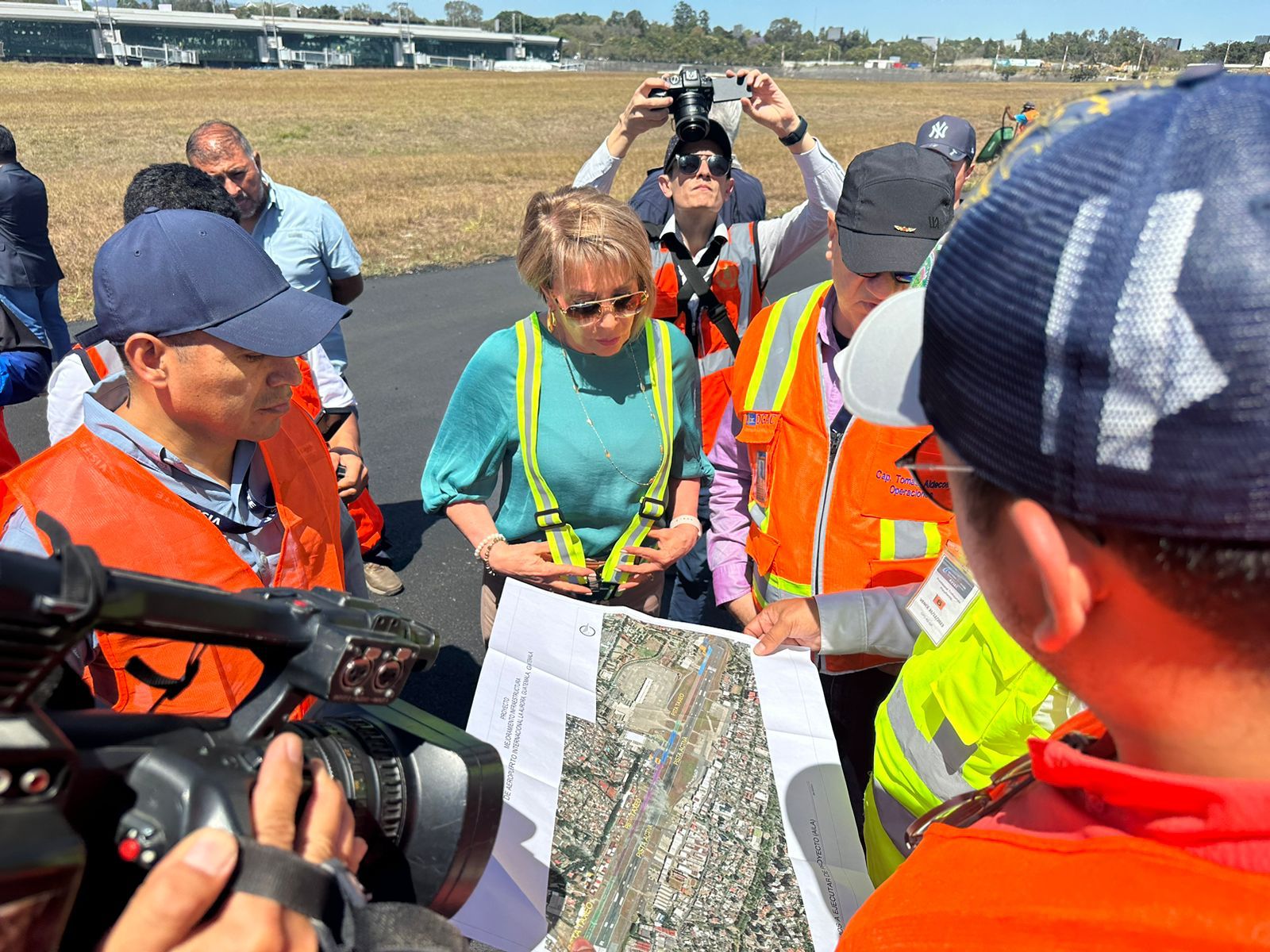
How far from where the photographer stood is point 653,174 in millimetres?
4641

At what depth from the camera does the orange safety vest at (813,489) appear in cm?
200

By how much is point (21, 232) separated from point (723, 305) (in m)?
3.74

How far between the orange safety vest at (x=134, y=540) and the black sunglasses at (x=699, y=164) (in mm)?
2545

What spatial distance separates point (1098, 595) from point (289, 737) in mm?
731

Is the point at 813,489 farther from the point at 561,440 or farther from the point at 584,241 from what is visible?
the point at 584,241

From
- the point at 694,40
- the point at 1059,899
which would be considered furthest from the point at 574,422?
the point at 694,40

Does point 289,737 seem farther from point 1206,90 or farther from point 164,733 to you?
point 1206,90

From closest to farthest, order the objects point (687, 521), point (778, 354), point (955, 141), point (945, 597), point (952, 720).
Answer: point (952, 720) → point (945, 597) → point (778, 354) → point (687, 521) → point (955, 141)

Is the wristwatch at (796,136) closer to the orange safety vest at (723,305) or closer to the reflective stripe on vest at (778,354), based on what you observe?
the orange safety vest at (723,305)

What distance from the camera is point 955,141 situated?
5184 millimetres

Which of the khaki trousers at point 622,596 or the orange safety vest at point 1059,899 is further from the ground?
the orange safety vest at point 1059,899

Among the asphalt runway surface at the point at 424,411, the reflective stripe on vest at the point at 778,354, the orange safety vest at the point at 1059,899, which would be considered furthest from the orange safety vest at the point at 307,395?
the orange safety vest at the point at 1059,899

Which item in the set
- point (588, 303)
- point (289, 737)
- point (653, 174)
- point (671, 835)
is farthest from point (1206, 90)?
point (653, 174)

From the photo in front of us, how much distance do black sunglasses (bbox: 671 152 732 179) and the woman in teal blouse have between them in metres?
1.17
